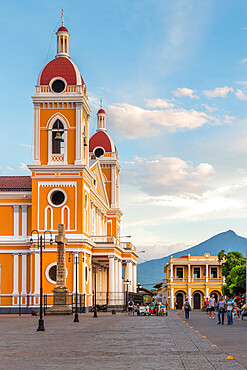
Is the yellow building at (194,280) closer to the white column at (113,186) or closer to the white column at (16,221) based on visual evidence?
the white column at (113,186)

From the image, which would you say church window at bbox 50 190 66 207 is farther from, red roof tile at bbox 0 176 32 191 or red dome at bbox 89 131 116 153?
red dome at bbox 89 131 116 153

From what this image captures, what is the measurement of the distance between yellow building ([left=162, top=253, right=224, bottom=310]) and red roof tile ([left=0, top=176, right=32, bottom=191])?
50.5 metres

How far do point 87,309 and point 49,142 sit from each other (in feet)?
50.4

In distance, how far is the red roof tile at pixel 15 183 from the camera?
62.3 m

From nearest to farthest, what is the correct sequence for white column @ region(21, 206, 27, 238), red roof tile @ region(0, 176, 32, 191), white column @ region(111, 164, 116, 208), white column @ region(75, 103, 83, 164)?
white column @ region(75, 103, 83, 164)
white column @ region(21, 206, 27, 238)
red roof tile @ region(0, 176, 32, 191)
white column @ region(111, 164, 116, 208)

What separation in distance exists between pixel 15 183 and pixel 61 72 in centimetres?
1325

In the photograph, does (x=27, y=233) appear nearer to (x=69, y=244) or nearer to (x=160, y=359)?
(x=69, y=244)

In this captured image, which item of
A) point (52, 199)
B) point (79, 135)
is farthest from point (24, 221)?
point (79, 135)

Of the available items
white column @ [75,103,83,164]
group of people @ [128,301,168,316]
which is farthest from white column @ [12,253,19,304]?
white column @ [75,103,83,164]

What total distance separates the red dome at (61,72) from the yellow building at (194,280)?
197 ft

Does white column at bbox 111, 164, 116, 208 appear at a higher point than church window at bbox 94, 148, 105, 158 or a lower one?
lower

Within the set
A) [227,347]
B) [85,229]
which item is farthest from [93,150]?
[227,347]

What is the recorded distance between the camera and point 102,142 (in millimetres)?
86812

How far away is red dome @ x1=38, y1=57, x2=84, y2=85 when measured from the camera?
5859 cm
